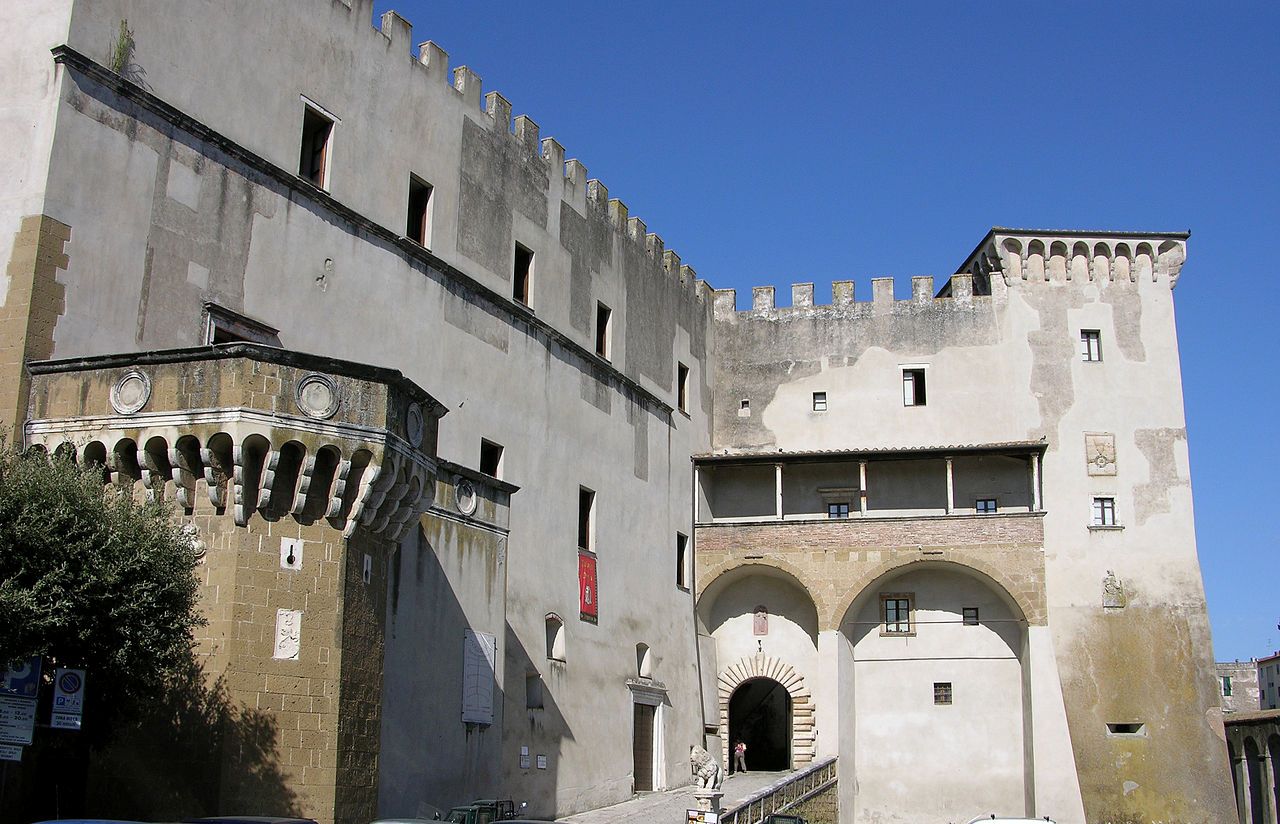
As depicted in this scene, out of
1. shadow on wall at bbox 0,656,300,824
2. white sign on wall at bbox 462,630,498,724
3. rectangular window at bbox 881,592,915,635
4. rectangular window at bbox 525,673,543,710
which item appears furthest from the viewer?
rectangular window at bbox 881,592,915,635

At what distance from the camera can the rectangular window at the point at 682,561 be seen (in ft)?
99.6

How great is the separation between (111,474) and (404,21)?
1112 centimetres

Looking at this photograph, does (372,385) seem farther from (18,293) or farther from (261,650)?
(18,293)

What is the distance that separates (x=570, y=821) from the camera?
22766mm

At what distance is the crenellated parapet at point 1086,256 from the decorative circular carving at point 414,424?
2022 cm

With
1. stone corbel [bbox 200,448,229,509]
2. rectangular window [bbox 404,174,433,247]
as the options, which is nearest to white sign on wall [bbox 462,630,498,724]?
stone corbel [bbox 200,448,229,509]

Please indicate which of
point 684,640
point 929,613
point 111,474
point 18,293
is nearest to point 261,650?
point 111,474

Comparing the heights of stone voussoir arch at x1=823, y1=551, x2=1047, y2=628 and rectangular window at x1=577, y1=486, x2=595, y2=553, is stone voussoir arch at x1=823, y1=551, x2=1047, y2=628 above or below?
below

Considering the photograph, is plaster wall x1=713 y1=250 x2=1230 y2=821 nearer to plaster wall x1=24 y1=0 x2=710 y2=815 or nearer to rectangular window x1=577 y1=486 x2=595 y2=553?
plaster wall x1=24 y1=0 x2=710 y2=815

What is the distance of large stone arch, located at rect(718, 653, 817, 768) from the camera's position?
97.6 feet

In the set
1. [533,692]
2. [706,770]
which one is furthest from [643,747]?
[706,770]

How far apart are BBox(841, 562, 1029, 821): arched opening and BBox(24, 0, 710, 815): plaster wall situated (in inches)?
157

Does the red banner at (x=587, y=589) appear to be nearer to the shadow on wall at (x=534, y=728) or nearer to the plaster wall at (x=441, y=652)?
the shadow on wall at (x=534, y=728)

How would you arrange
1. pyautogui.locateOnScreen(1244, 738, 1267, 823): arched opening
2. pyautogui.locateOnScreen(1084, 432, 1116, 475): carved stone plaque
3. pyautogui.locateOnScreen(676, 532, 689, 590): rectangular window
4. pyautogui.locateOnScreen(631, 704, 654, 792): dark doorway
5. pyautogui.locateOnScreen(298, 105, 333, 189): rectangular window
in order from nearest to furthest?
pyautogui.locateOnScreen(298, 105, 333, 189): rectangular window → pyautogui.locateOnScreen(631, 704, 654, 792): dark doorway → pyautogui.locateOnScreen(676, 532, 689, 590): rectangular window → pyautogui.locateOnScreen(1084, 432, 1116, 475): carved stone plaque → pyautogui.locateOnScreen(1244, 738, 1267, 823): arched opening
